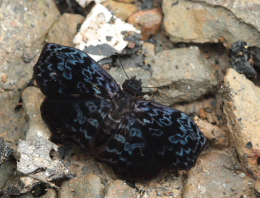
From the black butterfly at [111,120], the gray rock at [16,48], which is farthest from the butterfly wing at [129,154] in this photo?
the gray rock at [16,48]

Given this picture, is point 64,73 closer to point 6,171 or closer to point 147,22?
point 6,171

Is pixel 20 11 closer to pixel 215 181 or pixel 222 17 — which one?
pixel 222 17

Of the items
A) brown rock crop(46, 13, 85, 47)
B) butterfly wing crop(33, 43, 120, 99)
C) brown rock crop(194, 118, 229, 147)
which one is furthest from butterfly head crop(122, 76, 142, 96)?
brown rock crop(46, 13, 85, 47)

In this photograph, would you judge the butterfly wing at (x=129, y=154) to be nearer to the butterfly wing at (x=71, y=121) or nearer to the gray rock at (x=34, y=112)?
the butterfly wing at (x=71, y=121)

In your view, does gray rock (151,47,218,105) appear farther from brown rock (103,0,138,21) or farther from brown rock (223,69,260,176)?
brown rock (103,0,138,21)

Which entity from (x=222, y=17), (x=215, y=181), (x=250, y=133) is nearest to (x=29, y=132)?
(x=215, y=181)

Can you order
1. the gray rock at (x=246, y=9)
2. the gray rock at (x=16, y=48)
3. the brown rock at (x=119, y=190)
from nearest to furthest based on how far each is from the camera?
the brown rock at (x=119, y=190) → the gray rock at (x=16, y=48) → the gray rock at (x=246, y=9)
